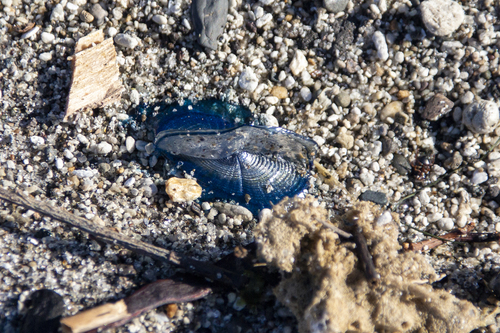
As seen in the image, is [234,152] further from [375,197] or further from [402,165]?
[402,165]

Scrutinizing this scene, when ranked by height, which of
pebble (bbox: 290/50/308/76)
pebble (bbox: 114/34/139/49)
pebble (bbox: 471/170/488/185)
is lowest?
pebble (bbox: 471/170/488/185)

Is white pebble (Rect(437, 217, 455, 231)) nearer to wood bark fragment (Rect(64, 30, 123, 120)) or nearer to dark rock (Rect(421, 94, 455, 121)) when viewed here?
dark rock (Rect(421, 94, 455, 121))

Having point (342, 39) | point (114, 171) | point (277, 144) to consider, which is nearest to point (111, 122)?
point (114, 171)

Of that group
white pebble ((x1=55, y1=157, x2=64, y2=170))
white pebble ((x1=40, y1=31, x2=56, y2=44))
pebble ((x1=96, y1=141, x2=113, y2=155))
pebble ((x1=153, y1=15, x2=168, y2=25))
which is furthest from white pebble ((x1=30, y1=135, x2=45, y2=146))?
pebble ((x1=153, y1=15, x2=168, y2=25))

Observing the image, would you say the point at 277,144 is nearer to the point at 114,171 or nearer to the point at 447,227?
the point at 114,171

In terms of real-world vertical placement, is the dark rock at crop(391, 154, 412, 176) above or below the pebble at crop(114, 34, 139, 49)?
below

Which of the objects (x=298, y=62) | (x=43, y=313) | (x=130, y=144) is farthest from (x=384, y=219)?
(x=43, y=313)
